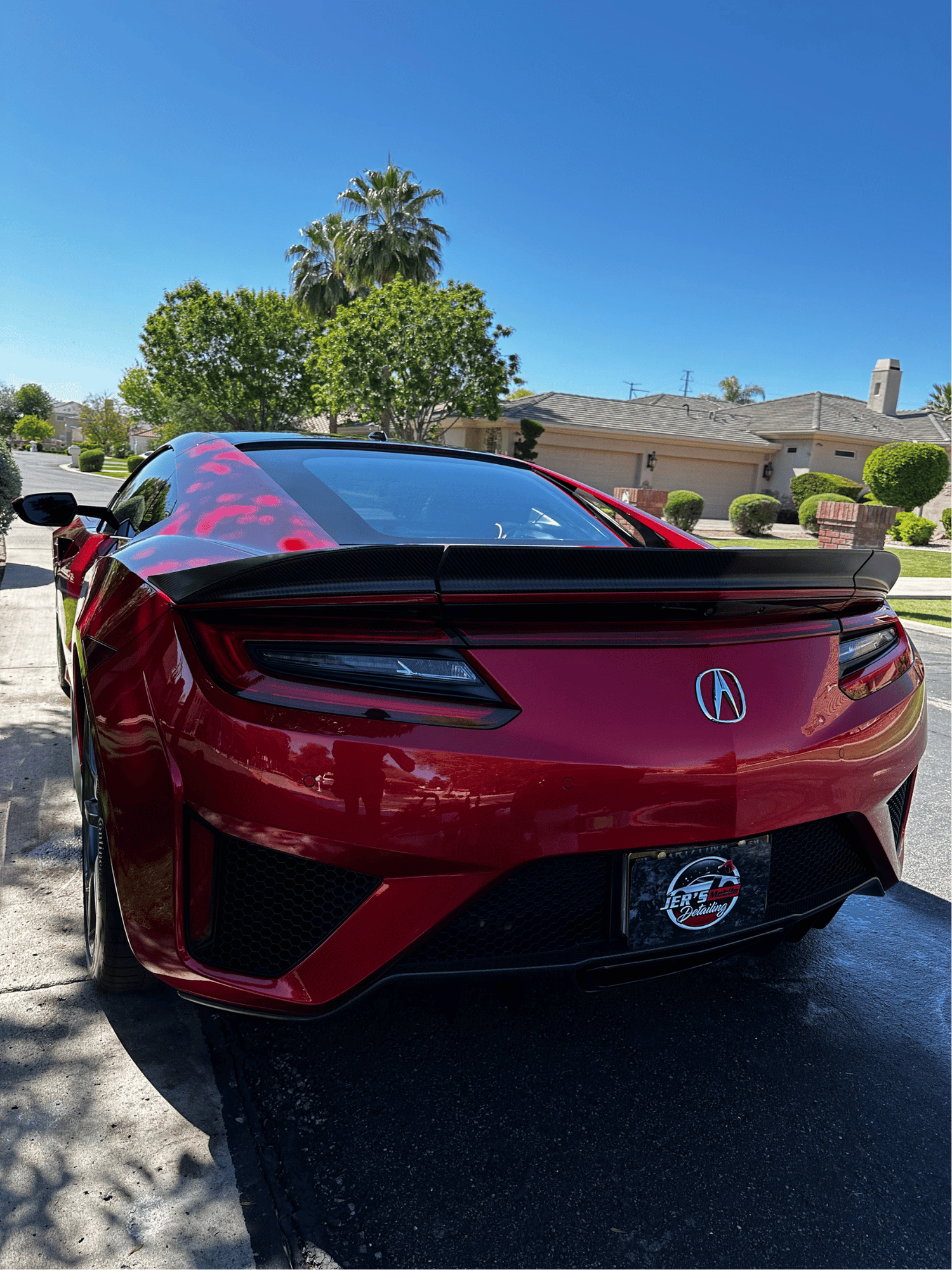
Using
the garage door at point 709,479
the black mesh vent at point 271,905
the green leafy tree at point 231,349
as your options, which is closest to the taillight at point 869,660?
the black mesh vent at point 271,905

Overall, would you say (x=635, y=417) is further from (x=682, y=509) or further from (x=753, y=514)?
(x=682, y=509)

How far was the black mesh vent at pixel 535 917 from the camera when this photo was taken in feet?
4.87

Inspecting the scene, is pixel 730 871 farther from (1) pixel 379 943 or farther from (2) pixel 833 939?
(2) pixel 833 939

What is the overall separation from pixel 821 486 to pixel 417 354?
15.4 metres

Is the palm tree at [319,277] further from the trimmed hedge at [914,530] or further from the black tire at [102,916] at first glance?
the black tire at [102,916]

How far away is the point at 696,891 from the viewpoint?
160 cm

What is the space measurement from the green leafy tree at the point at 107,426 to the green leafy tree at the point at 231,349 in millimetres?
53071

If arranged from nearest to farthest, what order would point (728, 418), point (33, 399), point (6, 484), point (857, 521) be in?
1. point (6, 484)
2. point (857, 521)
3. point (728, 418)
4. point (33, 399)

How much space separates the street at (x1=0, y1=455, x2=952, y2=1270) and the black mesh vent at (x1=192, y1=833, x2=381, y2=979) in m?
0.16

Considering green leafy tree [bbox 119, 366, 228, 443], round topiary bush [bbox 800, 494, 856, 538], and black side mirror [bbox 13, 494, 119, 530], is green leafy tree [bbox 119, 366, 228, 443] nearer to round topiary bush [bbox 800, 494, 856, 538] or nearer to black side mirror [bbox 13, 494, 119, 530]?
round topiary bush [bbox 800, 494, 856, 538]

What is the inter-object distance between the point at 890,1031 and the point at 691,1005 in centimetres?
51

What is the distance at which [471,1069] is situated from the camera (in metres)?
1.95

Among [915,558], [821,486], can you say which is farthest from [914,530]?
[821,486]

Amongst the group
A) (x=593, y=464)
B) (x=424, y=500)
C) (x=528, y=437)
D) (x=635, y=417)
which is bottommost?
(x=424, y=500)
